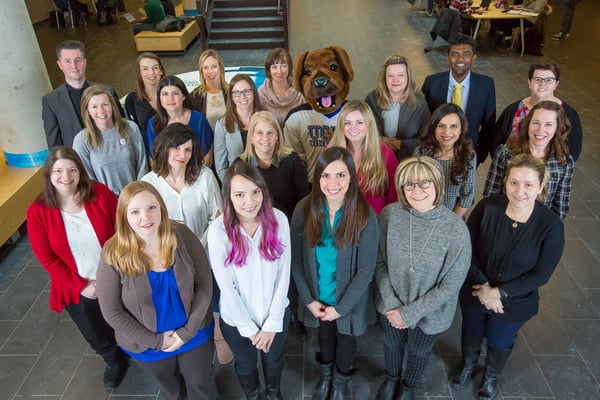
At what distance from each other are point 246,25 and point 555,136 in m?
9.10

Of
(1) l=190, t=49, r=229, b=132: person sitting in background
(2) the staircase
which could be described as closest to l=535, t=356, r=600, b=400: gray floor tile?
(1) l=190, t=49, r=229, b=132: person sitting in background

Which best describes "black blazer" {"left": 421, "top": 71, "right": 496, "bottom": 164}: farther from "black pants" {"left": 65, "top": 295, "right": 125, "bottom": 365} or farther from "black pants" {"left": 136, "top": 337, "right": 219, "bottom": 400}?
"black pants" {"left": 65, "top": 295, "right": 125, "bottom": 365}

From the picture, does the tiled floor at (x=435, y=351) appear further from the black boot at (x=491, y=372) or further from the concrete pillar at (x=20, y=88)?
the concrete pillar at (x=20, y=88)

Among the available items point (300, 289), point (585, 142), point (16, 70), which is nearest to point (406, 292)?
point (300, 289)

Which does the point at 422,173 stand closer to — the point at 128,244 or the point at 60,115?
the point at 128,244

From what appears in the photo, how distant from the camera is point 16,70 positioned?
437cm

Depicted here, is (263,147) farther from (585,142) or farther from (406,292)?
(585,142)

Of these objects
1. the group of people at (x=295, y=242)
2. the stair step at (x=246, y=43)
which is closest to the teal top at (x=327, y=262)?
the group of people at (x=295, y=242)

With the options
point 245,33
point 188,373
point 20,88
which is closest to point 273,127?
point 188,373

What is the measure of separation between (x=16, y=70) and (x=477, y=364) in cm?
483

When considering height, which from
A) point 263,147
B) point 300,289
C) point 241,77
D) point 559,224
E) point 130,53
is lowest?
point 130,53

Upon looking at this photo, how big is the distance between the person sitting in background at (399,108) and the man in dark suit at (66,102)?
6.61ft

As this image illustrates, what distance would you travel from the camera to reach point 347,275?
2.32 metres

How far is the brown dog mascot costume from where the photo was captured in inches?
125
